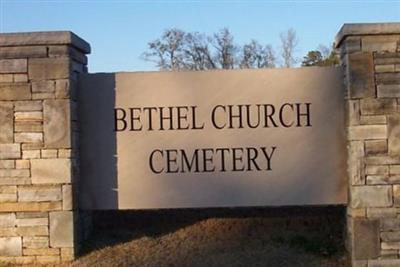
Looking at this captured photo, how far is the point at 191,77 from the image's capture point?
7543 mm

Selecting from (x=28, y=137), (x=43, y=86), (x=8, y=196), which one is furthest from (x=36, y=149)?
(x=43, y=86)

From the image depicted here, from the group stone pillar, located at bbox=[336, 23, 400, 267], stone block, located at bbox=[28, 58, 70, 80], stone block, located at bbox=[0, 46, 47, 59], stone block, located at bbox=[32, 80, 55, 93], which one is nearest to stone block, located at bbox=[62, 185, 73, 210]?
stone block, located at bbox=[32, 80, 55, 93]

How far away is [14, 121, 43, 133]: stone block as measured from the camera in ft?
23.8

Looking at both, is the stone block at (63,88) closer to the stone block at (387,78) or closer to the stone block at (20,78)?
the stone block at (20,78)

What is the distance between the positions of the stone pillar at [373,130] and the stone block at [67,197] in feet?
10.0

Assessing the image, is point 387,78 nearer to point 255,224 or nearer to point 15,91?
point 255,224

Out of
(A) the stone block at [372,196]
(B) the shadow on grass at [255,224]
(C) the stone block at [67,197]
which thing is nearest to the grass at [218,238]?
(B) the shadow on grass at [255,224]

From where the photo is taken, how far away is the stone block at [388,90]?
23.3 ft

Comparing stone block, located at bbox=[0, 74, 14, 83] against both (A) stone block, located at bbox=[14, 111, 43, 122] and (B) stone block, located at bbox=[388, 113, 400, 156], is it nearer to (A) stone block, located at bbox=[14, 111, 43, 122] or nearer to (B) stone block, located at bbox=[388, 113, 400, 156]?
(A) stone block, located at bbox=[14, 111, 43, 122]

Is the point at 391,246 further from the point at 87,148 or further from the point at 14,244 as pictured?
the point at 14,244

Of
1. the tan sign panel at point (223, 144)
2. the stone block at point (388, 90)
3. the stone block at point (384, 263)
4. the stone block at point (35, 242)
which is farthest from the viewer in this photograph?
the tan sign panel at point (223, 144)

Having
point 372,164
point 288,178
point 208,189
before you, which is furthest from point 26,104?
point 372,164

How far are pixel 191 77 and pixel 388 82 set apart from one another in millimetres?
2167

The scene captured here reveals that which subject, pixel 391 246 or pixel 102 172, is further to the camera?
pixel 102 172
